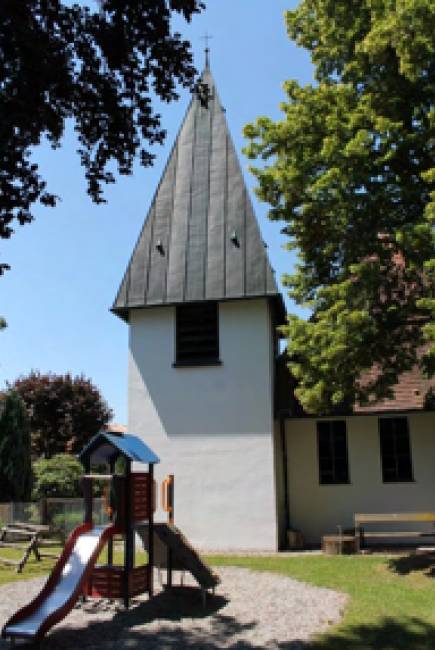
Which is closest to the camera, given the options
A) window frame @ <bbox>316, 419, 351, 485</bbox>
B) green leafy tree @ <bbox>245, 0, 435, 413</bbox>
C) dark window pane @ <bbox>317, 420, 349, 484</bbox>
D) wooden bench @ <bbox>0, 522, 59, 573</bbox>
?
green leafy tree @ <bbox>245, 0, 435, 413</bbox>

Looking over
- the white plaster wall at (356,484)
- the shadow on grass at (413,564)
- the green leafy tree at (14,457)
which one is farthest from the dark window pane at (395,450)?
the green leafy tree at (14,457)

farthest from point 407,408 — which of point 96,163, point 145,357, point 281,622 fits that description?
point 96,163

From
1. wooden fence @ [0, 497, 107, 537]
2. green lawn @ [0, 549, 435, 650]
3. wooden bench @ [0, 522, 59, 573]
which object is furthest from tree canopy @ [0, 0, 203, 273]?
wooden fence @ [0, 497, 107, 537]

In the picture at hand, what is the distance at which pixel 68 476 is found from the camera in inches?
811

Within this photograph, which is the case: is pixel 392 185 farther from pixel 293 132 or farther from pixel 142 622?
pixel 142 622

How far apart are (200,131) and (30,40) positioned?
47.1 feet

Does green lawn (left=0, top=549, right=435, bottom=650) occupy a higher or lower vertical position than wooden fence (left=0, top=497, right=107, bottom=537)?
lower

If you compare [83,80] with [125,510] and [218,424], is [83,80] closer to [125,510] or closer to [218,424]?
[125,510]

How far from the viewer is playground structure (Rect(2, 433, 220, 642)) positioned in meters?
7.92

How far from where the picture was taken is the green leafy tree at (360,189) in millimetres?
10859

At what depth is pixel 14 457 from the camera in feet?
65.7

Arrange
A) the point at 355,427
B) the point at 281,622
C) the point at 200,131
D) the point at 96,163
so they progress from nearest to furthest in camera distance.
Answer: the point at 96,163
the point at 281,622
the point at 355,427
the point at 200,131

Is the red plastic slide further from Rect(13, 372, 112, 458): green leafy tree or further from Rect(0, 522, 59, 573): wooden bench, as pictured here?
Rect(13, 372, 112, 458): green leafy tree

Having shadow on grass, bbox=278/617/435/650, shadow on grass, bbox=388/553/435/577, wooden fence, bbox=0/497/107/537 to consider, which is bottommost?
shadow on grass, bbox=388/553/435/577
